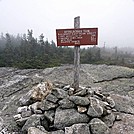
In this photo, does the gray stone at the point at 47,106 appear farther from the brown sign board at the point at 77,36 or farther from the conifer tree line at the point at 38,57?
the conifer tree line at the point at 38,57

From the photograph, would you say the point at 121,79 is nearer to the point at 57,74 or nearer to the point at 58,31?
the point at 57,74

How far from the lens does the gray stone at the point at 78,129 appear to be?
15.3 ft

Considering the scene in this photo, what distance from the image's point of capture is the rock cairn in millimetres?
4730

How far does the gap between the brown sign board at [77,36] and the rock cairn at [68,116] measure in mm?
1443

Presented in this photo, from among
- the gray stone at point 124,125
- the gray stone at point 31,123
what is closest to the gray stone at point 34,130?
the gray stone at point 31,123

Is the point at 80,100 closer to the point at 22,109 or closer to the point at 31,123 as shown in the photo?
the point at 31,123

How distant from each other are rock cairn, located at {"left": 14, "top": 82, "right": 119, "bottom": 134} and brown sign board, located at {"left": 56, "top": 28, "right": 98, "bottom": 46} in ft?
4.73

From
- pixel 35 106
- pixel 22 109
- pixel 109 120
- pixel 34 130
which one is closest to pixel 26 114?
pixel 35 106

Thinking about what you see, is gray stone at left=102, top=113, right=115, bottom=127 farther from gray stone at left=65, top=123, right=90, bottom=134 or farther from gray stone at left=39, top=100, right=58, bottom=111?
gray stone at left=39, top=100, right=58, bottom=111

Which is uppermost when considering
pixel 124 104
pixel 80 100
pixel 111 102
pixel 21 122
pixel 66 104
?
pixel 80 100

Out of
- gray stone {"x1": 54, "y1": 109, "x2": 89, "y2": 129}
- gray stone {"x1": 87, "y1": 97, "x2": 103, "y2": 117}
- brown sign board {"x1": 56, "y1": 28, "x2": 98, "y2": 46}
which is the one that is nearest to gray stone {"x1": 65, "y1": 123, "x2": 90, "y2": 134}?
gray stone {"x1": 54, "y1": 109, "x2": 89, "y2": 129}

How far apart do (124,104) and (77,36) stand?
250cm

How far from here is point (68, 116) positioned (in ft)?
16.8

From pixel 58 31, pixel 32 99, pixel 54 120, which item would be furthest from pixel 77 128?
pixel 58 31
